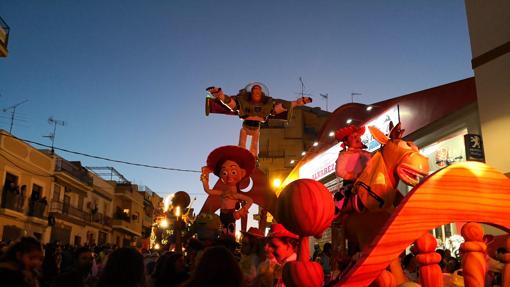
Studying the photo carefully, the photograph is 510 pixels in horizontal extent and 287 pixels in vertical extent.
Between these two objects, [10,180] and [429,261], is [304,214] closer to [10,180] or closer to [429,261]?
[429,261]

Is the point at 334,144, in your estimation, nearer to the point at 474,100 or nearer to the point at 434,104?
the point at 434,104

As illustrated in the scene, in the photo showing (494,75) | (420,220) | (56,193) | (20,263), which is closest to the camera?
(420,220)

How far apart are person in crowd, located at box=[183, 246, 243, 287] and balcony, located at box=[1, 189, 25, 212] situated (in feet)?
82.8

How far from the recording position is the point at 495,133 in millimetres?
6590

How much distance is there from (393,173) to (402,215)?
1322mm

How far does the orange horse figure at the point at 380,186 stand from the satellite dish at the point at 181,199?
4.96m

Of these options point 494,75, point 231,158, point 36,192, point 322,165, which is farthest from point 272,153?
point 231,158

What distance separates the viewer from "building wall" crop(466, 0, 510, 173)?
6.46m

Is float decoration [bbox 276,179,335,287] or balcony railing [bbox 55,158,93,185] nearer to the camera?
float decoration [bbox 276,179,335,287]

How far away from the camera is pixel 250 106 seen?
6.91 metres

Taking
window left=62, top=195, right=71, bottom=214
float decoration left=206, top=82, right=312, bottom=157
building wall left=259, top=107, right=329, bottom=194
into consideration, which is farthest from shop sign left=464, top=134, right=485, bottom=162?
window left=62, top=195, right=71, bottom=214

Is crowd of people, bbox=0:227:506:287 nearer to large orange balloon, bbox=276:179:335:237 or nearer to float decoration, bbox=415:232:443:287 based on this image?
float decoration, bbox=415:232:443:287

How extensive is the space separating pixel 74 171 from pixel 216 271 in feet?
111

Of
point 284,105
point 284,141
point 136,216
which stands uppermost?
point 284,141
